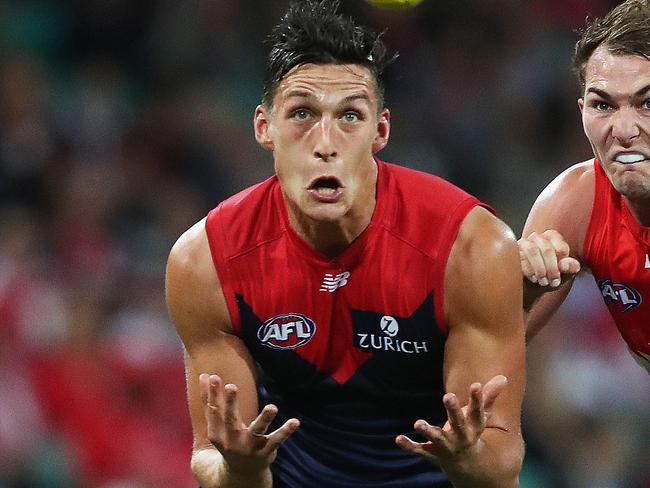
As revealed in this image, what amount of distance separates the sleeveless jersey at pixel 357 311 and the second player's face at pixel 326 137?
0.49 ft

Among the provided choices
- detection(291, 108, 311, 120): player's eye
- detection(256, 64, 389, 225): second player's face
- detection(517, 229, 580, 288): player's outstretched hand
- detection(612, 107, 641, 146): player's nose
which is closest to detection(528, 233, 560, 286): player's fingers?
detection(517, 229, 580, 288): player's outstretched hand

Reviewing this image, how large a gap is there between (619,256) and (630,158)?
45 centimetres

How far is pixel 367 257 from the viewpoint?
3889mm

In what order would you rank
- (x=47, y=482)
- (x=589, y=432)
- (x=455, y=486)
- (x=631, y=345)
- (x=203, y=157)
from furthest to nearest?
(x=203, y=157) → (x=589, y=432) → (x=47, y=482) → (x=631, y=345) → (x=455, y=486)

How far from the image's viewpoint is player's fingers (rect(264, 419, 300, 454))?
3.49 meters

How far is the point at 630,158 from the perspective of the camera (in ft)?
12.6

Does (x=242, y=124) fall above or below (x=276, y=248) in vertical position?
above

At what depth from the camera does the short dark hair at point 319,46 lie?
12.6ft

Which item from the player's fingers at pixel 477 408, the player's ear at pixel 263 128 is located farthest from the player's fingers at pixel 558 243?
the player's ear at pixel 263 128

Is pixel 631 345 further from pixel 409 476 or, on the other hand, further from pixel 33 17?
pixel 33 17

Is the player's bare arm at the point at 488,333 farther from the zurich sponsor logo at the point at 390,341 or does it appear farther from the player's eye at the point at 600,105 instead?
the player's eye at the point at 600,105

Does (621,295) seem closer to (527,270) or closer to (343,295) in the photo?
(527,270)

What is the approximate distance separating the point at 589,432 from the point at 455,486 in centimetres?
339

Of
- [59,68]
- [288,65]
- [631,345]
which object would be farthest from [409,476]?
[59,68]
